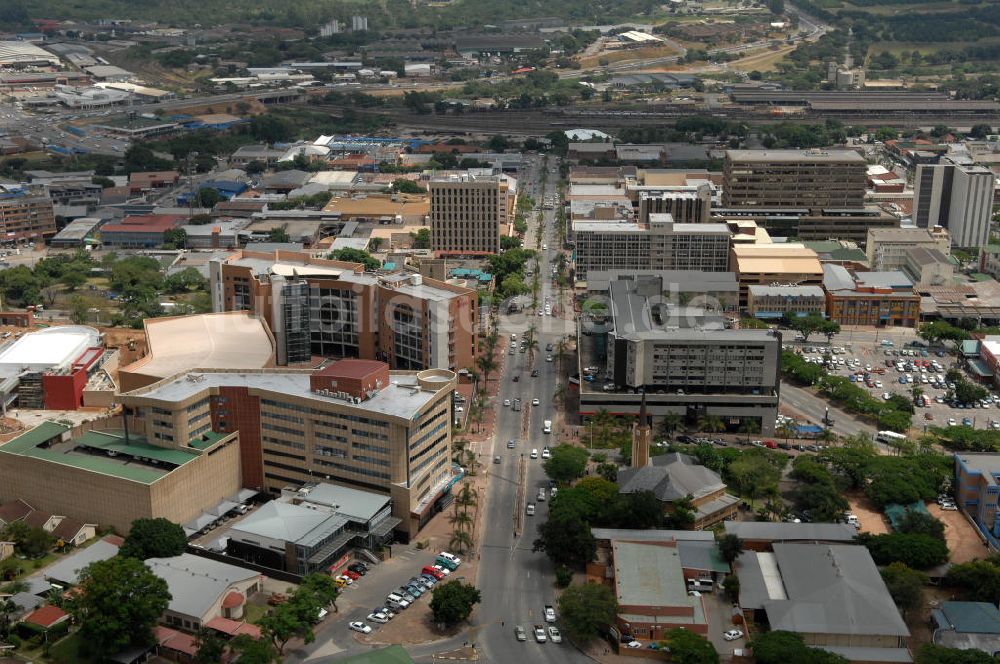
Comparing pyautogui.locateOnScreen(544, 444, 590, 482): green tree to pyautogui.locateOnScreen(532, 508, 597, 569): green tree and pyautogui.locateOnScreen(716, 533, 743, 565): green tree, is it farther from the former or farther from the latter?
pyautogui.locateOnScreen(716, 533, 743, 565): green tree

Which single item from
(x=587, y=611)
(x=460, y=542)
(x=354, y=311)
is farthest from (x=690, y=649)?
(x=354, y=311)

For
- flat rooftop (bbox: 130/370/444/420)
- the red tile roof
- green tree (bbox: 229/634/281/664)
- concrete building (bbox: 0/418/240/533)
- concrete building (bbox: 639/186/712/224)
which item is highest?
concrete building (bbox: 639/186/712/224)

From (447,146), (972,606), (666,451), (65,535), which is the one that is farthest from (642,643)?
(447,146)

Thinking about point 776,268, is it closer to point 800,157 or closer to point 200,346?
point 800,157

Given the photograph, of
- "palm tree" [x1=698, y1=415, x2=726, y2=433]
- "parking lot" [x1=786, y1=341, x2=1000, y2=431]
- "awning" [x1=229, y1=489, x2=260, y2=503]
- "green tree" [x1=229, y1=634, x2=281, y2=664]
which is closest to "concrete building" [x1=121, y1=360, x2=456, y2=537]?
"awning" [x1=229, y1=489, x2=260, y2=503]

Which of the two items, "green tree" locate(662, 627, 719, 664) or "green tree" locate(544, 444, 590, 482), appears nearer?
"green tree" locate(662, 627, 719, 664)

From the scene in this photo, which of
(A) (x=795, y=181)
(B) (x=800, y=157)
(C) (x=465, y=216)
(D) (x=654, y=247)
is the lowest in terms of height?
(D) (x=654, y=247)

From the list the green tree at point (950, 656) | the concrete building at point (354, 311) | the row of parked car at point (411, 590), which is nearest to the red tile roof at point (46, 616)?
the row of parked car at point (411, 590)

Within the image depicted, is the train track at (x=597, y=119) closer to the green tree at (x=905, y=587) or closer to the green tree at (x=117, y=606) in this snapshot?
the green tree at (x=905, y=587)
